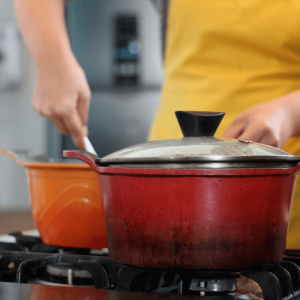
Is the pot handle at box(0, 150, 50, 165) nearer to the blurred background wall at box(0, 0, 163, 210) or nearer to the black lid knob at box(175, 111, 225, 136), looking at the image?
the black lid knob at box(175, 111, 225, 136)

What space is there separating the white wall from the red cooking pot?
1.72 meters

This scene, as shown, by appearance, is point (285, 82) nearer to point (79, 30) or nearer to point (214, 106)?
point (214, 106)

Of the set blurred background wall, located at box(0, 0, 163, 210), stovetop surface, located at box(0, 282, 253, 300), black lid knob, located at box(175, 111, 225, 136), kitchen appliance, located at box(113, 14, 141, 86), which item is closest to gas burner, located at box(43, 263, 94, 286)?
stovetop surface, located at box(0, 282, 253, 300)

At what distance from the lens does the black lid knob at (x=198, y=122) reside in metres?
0.38

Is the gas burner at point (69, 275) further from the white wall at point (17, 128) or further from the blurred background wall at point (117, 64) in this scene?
the white wall at point (17, 128)

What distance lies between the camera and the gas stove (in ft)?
1.12

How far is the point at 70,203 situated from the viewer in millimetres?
503

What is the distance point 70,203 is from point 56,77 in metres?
0.23

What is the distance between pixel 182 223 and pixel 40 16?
501mm

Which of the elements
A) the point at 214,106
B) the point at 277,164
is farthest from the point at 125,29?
the point at 277,164

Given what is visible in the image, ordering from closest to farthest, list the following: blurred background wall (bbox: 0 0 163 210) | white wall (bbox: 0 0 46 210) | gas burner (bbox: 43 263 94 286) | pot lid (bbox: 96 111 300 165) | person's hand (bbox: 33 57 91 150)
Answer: pot lid (bbox: 96 111 300 165)
gas burner (bbox: 43 263 94 286)
person's hand (bbox: 33 57 91 150)
blurred background wall (bbox: 0 0 163 210)
white wall (bbox: 0 0 46 210)

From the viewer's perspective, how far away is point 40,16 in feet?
2.24

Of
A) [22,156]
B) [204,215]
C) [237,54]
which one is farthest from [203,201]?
[237,54]

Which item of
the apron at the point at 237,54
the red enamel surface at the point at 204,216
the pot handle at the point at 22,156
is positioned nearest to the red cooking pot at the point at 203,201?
the red enamel surface at the point at 204,216
